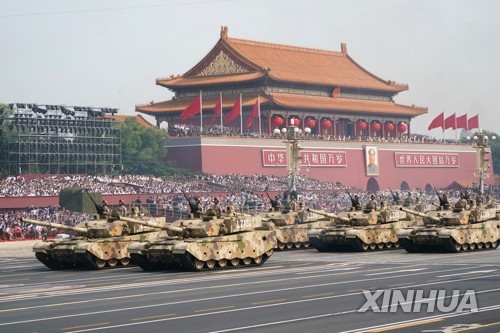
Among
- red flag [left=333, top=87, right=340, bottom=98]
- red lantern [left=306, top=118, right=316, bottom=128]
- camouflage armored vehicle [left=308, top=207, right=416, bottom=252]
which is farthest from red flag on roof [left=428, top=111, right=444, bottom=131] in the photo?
camouflage armored vehicle [left=308, top=207, right=416, bottom=252]

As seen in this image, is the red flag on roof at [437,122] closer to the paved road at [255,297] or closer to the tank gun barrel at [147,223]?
the paved road at [255,297]

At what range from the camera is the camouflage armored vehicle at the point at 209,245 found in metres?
32.6

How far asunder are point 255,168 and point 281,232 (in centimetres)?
3996

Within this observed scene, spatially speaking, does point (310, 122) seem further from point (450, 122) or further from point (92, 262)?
point (92, 262)

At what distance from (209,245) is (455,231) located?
36.4 ft

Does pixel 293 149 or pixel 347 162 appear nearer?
pixel 293 149

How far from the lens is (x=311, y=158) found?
89000 mm

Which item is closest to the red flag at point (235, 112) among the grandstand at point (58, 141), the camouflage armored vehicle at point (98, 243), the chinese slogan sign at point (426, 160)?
the grandstand at point (58, 141)

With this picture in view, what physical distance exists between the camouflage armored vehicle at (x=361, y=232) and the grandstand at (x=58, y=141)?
31.2 m

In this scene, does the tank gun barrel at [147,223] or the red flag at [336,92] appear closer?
the tank gun barrel at [147,223]

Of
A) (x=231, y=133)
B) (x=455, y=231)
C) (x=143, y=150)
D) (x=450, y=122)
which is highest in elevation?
(x=450, y=122)

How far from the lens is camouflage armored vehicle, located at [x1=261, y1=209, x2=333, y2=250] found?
45188 millimetres

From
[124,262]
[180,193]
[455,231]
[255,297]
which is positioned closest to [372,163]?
[180,193]

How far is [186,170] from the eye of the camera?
81.2 metres
